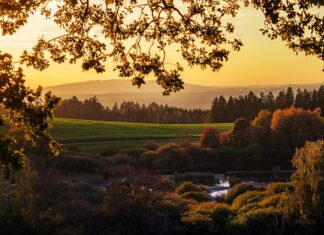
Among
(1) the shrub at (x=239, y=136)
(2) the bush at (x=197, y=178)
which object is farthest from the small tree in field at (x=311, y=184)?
(1) the shrub at (x=239, y=136)

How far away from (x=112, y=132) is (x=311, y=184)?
Result: 245ft

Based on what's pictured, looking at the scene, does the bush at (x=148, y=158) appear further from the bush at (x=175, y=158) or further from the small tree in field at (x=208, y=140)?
the small tree in field at (x=208, y=140)

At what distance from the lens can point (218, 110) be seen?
5605 inches

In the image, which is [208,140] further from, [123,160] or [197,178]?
[197,178]

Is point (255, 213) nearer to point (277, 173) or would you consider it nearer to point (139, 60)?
point (139, 60)

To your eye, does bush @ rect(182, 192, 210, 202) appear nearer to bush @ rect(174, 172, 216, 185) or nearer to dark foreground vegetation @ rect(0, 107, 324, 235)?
dark foreground vegetation @ rect(0, 107, 324, 235)

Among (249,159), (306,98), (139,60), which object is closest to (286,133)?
(249,159)

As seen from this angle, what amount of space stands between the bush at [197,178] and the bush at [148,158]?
34.6ft

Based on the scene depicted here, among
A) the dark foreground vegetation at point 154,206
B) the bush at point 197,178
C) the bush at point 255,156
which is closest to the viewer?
the dark foreground vegetation at point 154,206

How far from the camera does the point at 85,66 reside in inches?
529

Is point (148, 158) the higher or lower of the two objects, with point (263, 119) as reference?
lower

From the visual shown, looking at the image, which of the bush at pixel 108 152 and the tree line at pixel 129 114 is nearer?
the bush at pixel 108 152

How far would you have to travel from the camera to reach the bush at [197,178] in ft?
188

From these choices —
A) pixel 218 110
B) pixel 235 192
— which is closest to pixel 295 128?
pixel 235 192
